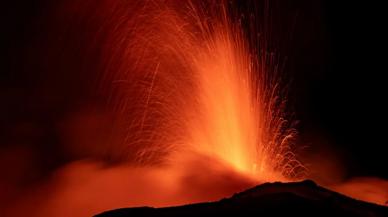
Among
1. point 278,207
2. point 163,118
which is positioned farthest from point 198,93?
point 278,207

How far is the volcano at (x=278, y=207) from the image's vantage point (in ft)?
13.6

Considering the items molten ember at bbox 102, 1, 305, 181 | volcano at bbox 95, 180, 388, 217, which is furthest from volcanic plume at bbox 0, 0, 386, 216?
volcano at bbox 95, 180, 388, 217

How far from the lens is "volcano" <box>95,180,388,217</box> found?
13.6 ft

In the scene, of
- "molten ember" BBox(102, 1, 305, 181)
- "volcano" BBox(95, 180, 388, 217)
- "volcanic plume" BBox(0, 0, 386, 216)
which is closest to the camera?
"volcano" BBox(95, 180, 388, 217)

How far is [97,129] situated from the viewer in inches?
597

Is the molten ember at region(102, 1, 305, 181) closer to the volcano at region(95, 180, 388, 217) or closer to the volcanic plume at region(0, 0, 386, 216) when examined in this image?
the volcanic plume at region(0, 0, 386, 216)

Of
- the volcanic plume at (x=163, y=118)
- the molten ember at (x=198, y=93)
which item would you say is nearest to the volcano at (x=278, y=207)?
the volcanic plume at (x=163, y=118)

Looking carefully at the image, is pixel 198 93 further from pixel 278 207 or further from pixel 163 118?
pixel 278 207

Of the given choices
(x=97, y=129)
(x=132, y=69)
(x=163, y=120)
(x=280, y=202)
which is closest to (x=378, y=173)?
(x=163, y=120)

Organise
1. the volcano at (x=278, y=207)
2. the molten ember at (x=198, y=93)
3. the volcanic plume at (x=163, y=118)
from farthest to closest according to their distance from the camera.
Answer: the molten ember at (x=198, y=93), the volcanic plume at (x=163, y=118), the volcano at (x=278, y=207)

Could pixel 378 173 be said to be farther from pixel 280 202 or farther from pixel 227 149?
pixel 280 202

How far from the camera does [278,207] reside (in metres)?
4.16

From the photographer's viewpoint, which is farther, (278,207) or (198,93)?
(198,93)

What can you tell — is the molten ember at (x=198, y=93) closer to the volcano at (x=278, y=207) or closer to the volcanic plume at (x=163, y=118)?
the volcanic plume at (x=163, y=118)
